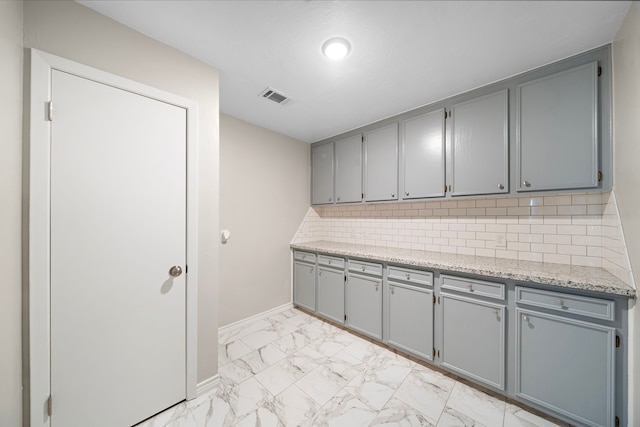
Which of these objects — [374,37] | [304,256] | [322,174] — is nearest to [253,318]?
[304,256]

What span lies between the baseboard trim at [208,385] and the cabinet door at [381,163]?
2221mm

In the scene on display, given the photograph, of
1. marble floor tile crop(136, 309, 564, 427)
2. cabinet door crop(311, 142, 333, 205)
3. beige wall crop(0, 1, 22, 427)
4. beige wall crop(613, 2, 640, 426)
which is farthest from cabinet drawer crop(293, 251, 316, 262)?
beige wall crop(613, 2, 640, 426)

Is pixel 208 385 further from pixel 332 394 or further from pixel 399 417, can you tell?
pixel 399 417

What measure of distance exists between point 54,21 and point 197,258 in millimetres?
1457

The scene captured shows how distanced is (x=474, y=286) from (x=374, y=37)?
6.07 feet

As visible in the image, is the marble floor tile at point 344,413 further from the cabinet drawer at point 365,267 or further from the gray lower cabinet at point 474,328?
the cabinet drawer at point 365,267

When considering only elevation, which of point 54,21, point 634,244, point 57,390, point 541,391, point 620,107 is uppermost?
point 54,21

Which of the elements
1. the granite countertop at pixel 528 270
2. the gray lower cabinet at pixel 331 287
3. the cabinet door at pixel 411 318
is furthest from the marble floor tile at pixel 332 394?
the granite countertop at pixel 528 270

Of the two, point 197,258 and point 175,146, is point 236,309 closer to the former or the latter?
point 197,258

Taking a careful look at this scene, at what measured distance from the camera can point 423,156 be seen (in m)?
2.30

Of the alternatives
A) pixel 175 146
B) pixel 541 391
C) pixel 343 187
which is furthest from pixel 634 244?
pixel 175 146

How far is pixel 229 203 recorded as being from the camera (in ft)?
8.64

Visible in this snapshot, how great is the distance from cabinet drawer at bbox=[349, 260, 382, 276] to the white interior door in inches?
63.2

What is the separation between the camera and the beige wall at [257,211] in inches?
103
